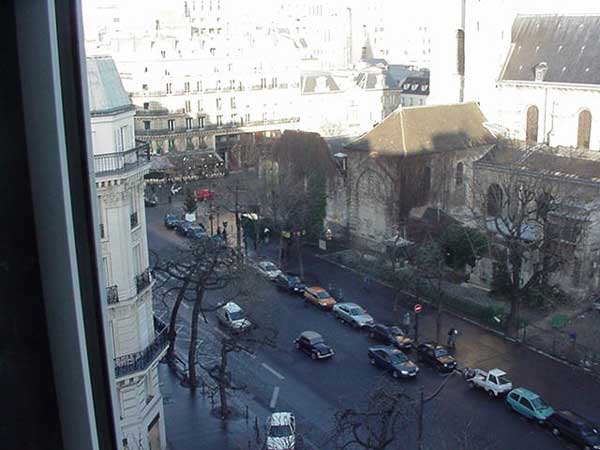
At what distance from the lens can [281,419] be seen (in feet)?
31.4

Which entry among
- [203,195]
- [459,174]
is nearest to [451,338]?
[459,174]

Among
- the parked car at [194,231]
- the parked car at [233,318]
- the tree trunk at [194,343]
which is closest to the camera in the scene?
the tree trunk at [194,343]

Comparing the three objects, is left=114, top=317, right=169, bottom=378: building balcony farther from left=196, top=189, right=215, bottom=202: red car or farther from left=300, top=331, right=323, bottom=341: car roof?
left=196, top=189, right=215, bottom=202: red car

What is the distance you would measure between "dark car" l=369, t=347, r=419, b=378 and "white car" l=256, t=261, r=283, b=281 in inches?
183

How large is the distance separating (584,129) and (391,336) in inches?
365

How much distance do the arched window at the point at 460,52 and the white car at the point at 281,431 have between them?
49.9ft

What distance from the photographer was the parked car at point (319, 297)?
47.8 feet

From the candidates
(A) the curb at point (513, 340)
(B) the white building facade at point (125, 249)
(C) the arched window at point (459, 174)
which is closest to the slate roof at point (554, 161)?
(C) the arched window at point (459, 174)

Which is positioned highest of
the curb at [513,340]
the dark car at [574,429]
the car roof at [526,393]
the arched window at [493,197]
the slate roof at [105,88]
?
the slate roof at [105,88]

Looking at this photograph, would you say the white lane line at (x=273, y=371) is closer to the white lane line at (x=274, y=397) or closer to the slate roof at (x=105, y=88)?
Result: the white lane line at (x=274, y=397)

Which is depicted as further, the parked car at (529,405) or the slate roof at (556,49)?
the slate roof at (556,49)

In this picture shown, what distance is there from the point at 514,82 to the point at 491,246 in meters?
7.07

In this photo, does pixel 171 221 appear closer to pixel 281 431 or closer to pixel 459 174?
pixel 459 174

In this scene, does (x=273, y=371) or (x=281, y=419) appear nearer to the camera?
(x=281, y=419)
